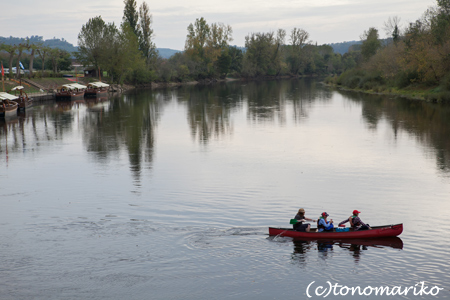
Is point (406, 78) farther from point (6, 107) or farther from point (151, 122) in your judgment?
point (6, 107)

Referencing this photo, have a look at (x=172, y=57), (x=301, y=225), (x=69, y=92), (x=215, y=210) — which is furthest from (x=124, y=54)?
(x=301, y=225)

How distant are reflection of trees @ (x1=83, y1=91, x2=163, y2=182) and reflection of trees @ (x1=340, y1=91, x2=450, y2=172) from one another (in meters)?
20.7

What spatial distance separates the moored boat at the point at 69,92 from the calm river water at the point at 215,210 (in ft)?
140

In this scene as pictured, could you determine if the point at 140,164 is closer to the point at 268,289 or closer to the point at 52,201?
the point at 52,201

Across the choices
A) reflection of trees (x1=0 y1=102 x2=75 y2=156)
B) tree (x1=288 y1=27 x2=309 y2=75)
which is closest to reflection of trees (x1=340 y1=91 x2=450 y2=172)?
reflection of trees (x1=0 y1=102 x2=75 y2=156)

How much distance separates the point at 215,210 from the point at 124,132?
1094 inches

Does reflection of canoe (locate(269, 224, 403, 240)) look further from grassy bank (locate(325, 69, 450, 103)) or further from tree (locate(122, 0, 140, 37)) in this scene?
tree (locate(122, 0, 140, 37))

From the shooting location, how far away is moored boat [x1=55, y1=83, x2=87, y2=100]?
85875 mm

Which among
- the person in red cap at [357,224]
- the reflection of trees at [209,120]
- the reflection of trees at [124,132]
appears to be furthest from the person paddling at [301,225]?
the reflection of trees at [209,120]

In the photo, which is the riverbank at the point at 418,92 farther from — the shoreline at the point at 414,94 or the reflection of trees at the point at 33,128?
the reflection of trees at the point at 33,128

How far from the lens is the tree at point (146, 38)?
131 meters

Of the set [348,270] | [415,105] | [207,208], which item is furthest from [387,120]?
[348,270]

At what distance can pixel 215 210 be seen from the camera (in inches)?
842

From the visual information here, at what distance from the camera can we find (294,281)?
15.3 m
